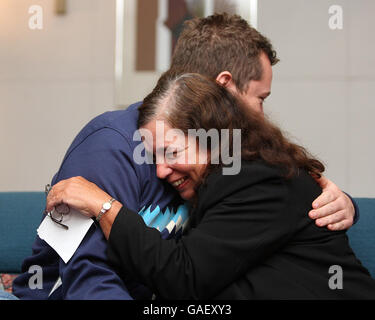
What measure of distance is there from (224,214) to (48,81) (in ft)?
7.19

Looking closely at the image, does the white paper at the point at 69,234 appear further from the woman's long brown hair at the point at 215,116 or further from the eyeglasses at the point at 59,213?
the woman's long brown hair at the point at 215,116

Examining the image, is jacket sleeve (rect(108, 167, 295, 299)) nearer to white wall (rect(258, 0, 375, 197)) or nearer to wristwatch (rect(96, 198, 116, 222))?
wristwatch (rect(96, 198, 116, 222))

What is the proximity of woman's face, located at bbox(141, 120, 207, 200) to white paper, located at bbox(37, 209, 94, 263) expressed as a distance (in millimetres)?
246

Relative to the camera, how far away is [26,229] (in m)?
2.14

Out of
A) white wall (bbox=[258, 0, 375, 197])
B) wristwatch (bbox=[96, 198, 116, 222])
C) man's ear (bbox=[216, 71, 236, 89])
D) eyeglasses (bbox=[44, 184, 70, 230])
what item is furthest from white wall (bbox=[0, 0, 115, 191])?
wristwatch (bbox=[96, 198, 116, 222])

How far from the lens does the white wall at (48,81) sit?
293 cm

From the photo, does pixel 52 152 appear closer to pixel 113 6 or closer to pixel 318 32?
pixel 113 6

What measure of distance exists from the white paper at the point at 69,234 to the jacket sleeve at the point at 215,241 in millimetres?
91

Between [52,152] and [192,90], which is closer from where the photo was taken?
[192,90]

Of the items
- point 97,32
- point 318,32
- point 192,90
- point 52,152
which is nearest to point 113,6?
point 97,32

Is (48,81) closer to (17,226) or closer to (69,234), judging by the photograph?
(17,226)

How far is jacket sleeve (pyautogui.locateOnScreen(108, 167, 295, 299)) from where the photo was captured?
3.62 feet

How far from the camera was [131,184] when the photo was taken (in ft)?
4.04
